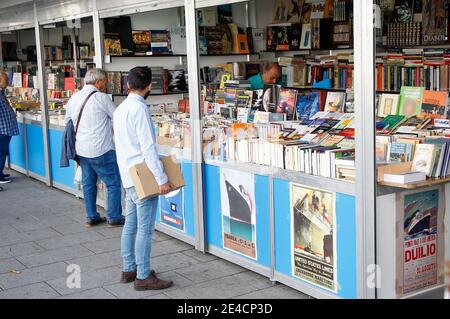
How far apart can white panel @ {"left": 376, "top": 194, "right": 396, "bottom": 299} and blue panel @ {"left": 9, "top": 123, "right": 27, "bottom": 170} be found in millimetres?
6981

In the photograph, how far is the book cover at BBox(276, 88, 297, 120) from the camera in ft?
18.0

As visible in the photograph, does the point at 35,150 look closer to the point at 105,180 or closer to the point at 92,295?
the point at 105,180

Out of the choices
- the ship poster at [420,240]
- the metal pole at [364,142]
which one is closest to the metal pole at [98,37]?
the metal pole at [364,142]

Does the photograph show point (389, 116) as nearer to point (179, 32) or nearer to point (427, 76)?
point (427, 76)

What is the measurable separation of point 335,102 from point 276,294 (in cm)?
217

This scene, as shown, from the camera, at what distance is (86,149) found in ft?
20.3

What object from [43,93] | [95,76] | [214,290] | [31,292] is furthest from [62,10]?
[214,290]

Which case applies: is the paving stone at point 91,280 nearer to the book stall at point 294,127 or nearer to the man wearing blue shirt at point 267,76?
the book stall at point 294,127

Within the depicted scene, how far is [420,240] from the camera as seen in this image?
4012 millimetres

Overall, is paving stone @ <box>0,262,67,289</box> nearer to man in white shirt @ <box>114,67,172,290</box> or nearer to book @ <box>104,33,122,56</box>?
man in white shirt @ <box>114,67,172,290</box>

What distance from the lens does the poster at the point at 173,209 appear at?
570 cm

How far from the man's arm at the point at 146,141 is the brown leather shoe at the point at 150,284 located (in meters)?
0.80
